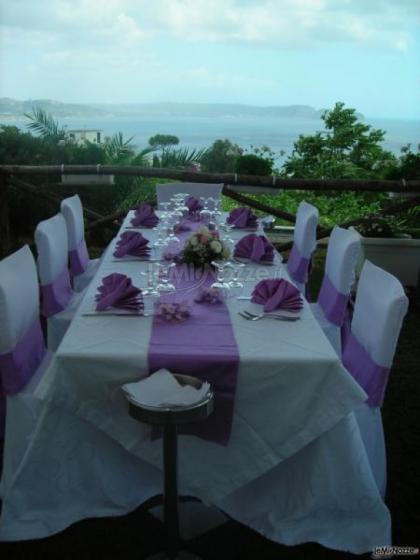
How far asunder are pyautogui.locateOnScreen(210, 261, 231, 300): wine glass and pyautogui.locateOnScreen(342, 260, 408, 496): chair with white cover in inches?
19.9

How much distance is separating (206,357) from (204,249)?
1.01 metres

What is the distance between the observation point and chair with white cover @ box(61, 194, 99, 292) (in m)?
3.56

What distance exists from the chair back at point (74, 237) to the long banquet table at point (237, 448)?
1623mm

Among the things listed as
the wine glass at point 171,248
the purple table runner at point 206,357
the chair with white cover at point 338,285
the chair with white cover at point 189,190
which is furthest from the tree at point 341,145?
the purple table runner at point 206,357

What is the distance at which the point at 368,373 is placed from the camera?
2031 millimetres

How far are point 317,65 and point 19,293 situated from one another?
13456 millimetres

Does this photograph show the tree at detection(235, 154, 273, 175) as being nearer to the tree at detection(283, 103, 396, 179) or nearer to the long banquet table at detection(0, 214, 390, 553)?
the tree at detection(283, 103, 396, 179)

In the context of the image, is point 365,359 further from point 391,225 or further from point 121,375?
point 391,225

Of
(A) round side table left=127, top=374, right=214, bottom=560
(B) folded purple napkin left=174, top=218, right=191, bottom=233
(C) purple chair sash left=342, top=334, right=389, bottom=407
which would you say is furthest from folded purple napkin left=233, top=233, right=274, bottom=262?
(A) round side table left=127, top=374, right=214, bottom=560

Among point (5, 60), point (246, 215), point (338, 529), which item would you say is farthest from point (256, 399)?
point (5, 60)

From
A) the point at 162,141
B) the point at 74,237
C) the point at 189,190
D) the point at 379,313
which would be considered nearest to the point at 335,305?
the point at 379,313

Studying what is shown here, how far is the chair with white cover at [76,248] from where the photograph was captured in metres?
3.56

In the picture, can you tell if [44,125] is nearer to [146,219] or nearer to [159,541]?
[146,219]

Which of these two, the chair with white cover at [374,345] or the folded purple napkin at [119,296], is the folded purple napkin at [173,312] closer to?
the folded purple napkin at [119,296]
